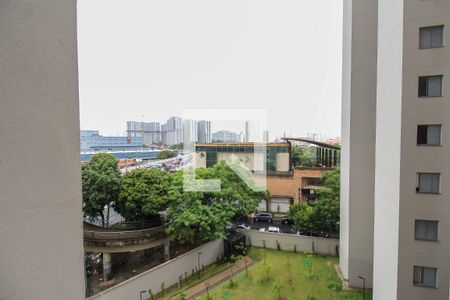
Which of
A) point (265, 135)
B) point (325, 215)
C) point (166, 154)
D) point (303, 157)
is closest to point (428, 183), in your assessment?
point (325, 215)

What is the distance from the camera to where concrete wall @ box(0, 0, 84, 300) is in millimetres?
301

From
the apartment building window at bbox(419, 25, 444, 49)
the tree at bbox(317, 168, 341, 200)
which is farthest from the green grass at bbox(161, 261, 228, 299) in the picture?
the apartment building window at bbox(419, 25, 444, 49)

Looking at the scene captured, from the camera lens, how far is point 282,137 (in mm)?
4738

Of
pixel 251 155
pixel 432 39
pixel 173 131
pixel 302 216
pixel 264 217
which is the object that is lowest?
pixel 264 217

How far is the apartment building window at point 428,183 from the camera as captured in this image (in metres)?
2.33

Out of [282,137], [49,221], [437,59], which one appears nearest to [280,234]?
[282,137]

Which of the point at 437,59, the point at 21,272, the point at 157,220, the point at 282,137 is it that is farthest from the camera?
the point at 282,137

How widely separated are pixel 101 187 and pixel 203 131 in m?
1.90

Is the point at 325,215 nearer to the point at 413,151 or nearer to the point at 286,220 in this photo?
the point at 286,220

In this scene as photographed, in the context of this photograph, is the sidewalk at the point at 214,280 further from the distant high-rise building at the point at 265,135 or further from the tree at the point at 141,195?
the distant high-rise building at the point at 265,135

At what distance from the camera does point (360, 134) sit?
346 cm

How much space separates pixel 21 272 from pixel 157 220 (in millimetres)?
4142

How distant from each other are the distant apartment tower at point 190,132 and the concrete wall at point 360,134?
96.7 inches

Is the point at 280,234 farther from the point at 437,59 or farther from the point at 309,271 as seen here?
the point at 437,59
